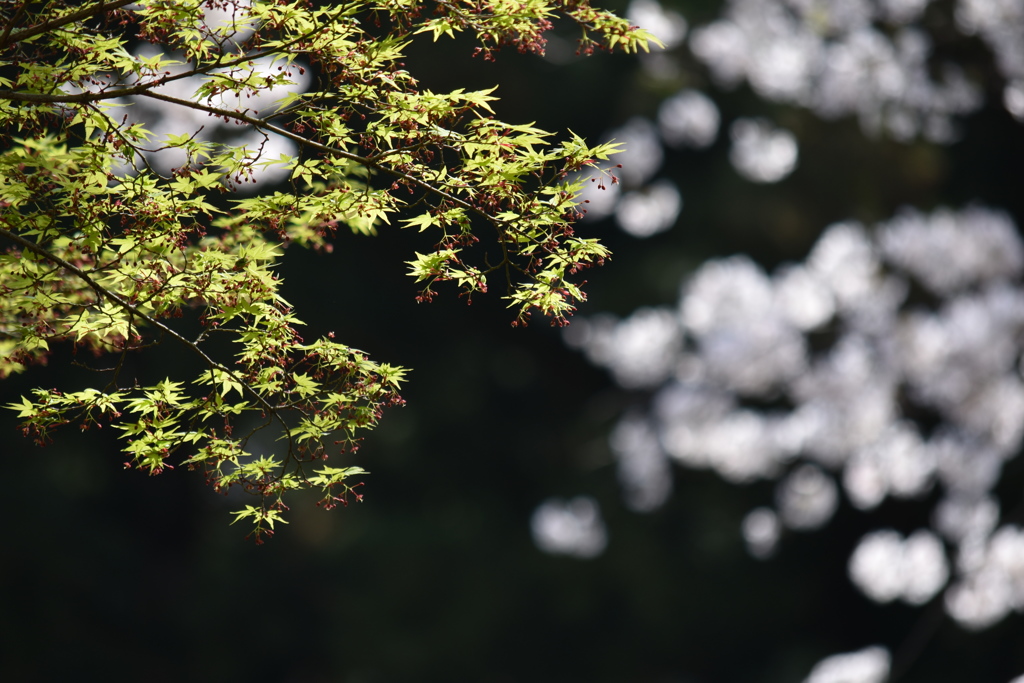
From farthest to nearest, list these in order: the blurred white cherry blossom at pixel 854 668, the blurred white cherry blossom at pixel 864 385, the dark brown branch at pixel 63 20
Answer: the blurred white cherry blossom at pixel 864 385, the blurred white cherry blossom at pixel 854 668, the dark brown branch at pixel 63 20

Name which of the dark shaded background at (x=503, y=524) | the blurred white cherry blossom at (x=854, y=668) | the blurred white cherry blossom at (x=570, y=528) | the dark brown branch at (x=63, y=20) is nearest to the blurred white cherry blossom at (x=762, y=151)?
the dark shaded background at (x=503, y=524)

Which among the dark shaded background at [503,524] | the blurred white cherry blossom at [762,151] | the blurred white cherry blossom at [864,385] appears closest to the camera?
the dark shaded background at [503,524]

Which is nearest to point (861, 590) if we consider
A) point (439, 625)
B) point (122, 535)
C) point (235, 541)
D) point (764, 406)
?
point (764, 406)

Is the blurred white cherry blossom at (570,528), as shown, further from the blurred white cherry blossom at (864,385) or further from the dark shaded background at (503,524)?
the blurred white cherry blossom at (864,385)

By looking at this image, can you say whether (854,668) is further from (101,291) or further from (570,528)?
(101,291)

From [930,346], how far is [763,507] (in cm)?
208

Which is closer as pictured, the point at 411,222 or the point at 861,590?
the point at 411,222

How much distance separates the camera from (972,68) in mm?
8516

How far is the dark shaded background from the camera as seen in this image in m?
7.42

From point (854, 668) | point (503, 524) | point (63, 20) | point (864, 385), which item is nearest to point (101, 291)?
point (63, 20)

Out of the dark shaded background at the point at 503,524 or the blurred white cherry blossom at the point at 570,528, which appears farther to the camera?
the blurred white cherry blossom at the point at 570,528

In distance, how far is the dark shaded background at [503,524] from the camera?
24.3ft

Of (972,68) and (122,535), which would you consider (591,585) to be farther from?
(972,68)

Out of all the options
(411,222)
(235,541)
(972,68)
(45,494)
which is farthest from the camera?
(972,68)
